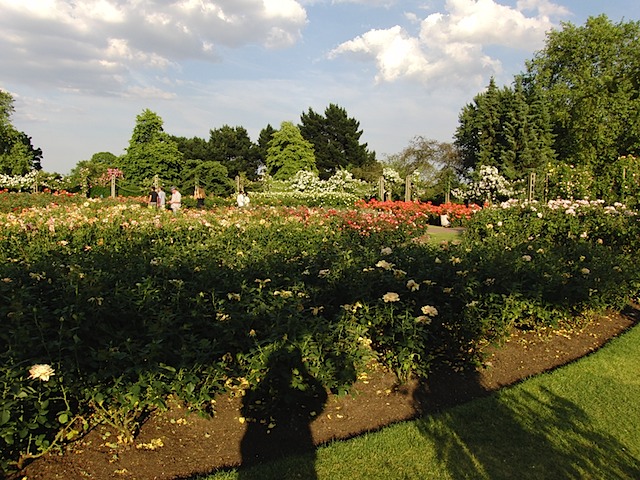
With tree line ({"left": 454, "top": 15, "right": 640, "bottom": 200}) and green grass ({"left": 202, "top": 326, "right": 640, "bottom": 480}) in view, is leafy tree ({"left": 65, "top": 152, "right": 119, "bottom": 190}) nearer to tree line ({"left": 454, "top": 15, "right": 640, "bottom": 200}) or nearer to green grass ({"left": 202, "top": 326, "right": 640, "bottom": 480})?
green grass ({"left": 202, "top": 326, "right": 640, "bottom": 480})

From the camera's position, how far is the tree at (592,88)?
3062 cm

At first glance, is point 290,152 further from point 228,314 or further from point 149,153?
point 228,314

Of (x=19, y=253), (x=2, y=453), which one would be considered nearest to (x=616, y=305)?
(x=2, y=453)

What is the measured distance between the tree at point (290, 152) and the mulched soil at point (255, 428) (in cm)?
4576

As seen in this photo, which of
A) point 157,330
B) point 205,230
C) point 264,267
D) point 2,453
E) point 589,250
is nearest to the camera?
point 2,453

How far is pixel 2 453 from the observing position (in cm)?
245

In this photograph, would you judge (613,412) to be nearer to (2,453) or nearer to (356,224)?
(2,453)

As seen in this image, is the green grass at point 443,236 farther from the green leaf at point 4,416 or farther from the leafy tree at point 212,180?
the leafy tree at point 212,180

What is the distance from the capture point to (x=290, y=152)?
49.4 metres

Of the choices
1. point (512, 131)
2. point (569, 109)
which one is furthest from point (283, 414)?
point (569, 109)

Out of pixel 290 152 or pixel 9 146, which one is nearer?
pixel 9 146

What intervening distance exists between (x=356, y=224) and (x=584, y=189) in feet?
27.9

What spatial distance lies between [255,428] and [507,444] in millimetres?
1551

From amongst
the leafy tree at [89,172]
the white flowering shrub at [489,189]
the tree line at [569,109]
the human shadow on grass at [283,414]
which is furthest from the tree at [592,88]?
the human shadow on grass at [283,414]
